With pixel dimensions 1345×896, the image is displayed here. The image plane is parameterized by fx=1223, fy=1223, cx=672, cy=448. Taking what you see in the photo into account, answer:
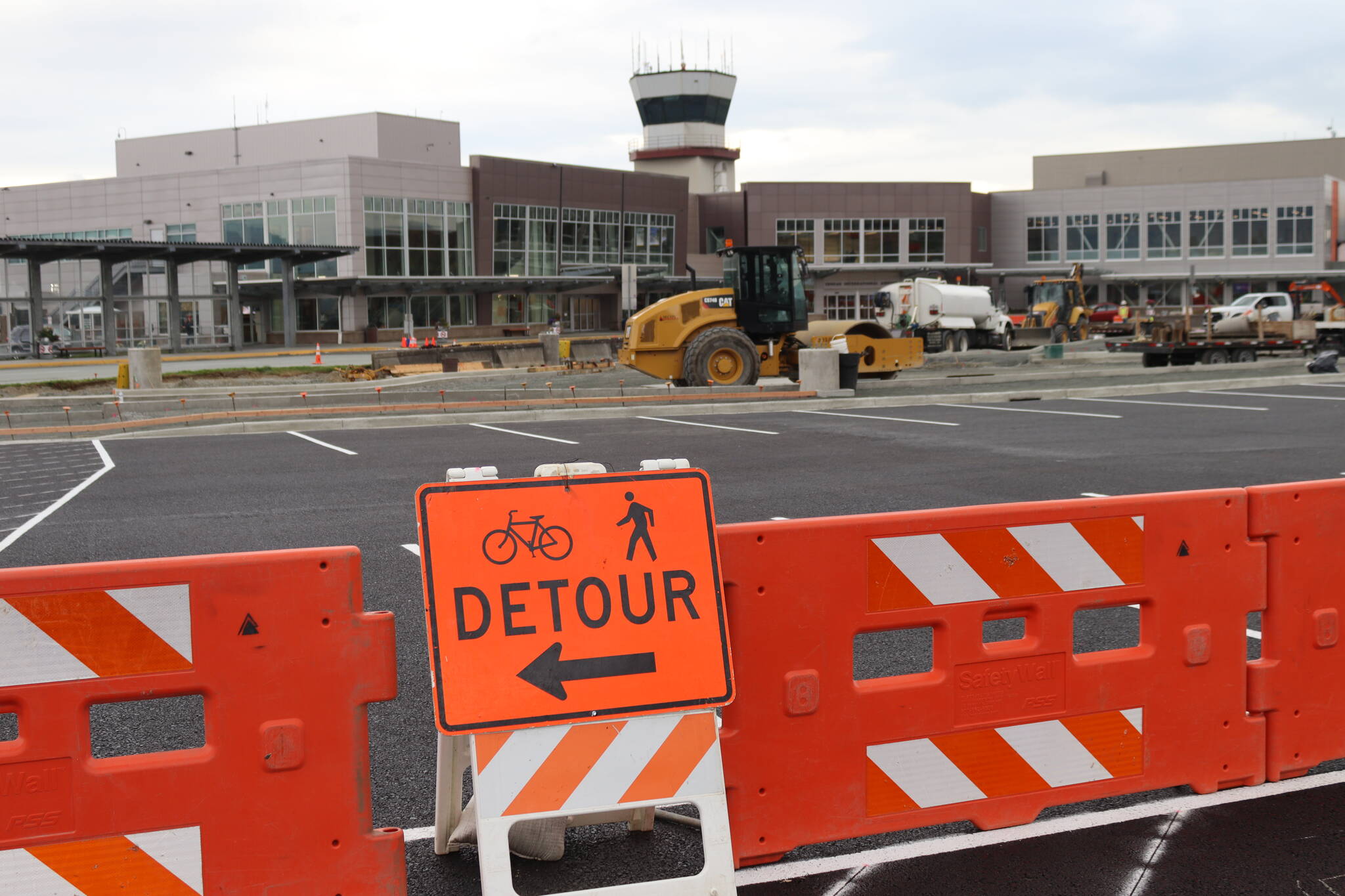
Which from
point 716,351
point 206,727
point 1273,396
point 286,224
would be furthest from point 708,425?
point 286,224

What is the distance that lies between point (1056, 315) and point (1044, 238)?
43.2 metres

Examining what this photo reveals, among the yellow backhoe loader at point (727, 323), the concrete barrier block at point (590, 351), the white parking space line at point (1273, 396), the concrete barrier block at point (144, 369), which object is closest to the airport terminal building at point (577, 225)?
the concrete barrier block at point (590, 351)

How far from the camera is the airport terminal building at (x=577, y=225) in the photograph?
65125 millimetres

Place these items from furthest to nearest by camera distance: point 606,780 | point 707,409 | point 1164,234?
point 1164,234 < point 707,409 < point 606,780

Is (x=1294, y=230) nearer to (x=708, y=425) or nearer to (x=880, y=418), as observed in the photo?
(x=880, y=418)

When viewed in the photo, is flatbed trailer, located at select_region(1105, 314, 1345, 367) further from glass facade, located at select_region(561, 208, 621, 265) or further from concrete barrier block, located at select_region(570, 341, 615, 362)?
glass facade, located at select_region(561, 208, 621, 265)

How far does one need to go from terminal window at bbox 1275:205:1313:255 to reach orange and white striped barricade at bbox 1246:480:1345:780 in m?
93.0

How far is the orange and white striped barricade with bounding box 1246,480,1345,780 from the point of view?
4.75m

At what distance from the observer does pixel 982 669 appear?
4.36m

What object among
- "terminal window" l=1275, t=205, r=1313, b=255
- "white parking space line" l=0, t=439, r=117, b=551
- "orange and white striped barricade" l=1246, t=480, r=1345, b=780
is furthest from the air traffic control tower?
"orange and white striped barricade" l=1246, t=480, r=1345, b=780

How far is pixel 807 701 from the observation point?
414 centimetres

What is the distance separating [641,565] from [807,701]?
79 cm

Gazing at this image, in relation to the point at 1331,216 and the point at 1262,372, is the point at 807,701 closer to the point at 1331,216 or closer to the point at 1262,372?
the point at 1262,372

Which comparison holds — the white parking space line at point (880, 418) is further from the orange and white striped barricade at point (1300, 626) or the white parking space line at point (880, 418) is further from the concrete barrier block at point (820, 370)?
the orange and white striped barricade at point (1300, 626)
